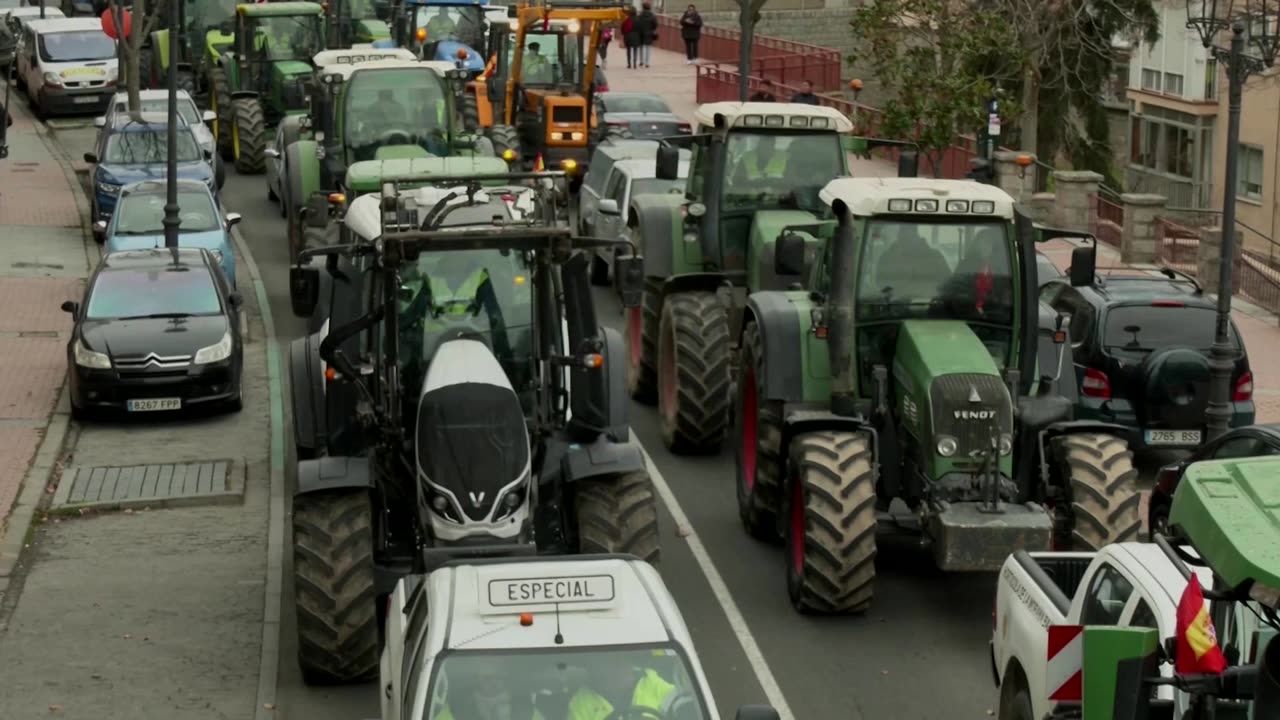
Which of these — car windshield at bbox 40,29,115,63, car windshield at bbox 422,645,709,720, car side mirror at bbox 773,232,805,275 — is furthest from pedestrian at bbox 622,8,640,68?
car windshield at bbox 422,645,709,720

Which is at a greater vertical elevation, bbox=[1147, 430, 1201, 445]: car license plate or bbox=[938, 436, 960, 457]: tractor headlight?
bbox=[938, 436, 960, 457]: tractor headlight

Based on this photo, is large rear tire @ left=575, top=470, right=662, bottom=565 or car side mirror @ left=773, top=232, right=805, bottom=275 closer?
large rear tire @ left=575, top=470, right=662, bottom=565

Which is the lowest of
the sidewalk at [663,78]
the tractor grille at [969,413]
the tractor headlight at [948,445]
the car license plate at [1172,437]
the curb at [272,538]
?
the curb at [272,538]

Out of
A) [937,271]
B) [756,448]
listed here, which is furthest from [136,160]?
[937,271]

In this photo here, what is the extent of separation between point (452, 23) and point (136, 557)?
→ 73.9 feet

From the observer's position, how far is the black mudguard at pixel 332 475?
47.2 feet

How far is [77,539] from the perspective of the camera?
1866 centimetres

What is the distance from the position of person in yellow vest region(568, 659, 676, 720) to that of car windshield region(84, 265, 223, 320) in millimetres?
14149

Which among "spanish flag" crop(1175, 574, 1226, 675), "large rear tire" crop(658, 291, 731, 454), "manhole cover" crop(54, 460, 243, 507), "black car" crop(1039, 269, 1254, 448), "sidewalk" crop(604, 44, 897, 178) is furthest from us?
"sidewalk" crop(604, 44, 897, 178)

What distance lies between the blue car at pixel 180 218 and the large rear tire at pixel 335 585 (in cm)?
1309

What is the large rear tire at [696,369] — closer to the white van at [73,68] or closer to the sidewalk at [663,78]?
the white van at [73,68]

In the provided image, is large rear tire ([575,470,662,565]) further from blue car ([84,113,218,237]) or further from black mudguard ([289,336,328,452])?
blue car ([84,113,218,237])

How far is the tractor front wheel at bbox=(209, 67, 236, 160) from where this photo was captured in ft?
124

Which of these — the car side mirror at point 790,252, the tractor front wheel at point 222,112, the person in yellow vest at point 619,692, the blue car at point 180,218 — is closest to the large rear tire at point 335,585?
the car side mirror at point 790,252
